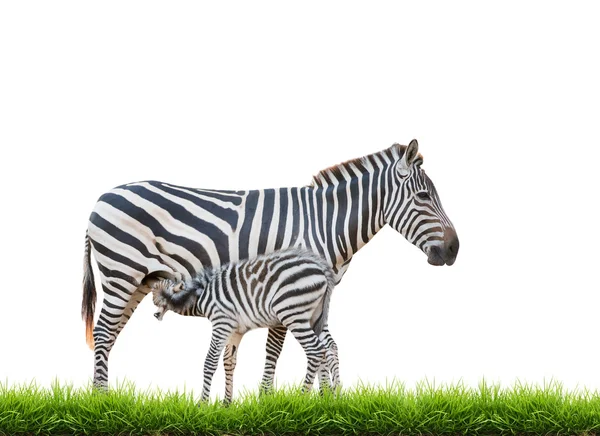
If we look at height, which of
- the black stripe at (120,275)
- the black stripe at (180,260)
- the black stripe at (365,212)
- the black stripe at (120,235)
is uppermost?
the black stripe at (365,212)

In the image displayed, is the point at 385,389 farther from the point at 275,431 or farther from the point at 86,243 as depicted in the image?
the point at 86,243

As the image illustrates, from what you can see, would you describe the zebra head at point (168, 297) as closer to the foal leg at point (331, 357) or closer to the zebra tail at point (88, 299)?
the zebra tail at point (88, 299)

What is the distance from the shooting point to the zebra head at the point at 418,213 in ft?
24.2

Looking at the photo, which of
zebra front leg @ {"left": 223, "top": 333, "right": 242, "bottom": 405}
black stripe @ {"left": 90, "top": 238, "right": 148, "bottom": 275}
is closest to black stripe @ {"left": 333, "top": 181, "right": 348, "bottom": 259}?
zebra front leg @ {"left": 223, "top": 333, "right": 242, "bottom": 405}

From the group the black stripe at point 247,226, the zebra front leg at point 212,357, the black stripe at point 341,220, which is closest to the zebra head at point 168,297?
the zebra front leg at point 212,357

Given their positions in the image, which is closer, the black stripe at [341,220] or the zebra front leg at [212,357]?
the zebra front leg at [212,357]

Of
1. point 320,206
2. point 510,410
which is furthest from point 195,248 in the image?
point 510,410

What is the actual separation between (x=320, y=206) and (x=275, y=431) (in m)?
1.81

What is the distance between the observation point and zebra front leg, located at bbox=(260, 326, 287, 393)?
7.56 metres

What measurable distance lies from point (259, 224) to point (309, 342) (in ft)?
Result: 3.45

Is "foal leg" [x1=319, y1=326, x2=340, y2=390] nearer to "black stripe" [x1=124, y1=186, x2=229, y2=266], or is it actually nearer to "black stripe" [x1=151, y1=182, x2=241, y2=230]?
"black stripe" [x1=124, y1=186, x2=229, y2=266]

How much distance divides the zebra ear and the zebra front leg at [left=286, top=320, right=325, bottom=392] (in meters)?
1.55

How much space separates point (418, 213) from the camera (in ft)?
24.2

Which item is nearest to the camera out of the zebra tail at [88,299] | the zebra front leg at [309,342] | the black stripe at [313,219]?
the zebra front leg at [309,342]
